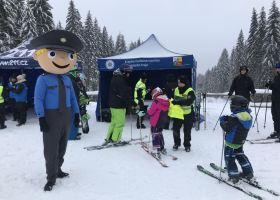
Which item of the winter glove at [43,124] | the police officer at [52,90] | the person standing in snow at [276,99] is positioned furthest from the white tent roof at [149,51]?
the winter glove at [43,124]

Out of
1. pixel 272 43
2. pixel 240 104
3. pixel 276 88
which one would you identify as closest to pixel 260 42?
pixel 272 43

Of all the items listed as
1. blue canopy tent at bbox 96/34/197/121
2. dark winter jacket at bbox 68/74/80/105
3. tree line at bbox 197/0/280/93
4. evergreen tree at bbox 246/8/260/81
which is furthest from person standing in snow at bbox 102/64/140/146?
evergreen tree at bbox 246/8/260/81

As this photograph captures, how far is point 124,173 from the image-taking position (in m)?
3.45

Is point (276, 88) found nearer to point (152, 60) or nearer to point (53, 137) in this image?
point (152, 60)

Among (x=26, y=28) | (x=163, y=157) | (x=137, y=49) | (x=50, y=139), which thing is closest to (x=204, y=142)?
(x=163, y=157)

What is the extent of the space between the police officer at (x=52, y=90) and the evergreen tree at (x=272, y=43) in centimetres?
3050

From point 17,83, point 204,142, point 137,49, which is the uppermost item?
point 137,49

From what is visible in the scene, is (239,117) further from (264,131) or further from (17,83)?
(17,83)

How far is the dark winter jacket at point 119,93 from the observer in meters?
4.56

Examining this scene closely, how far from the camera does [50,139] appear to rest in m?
2.76

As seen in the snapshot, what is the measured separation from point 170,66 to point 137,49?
245cm

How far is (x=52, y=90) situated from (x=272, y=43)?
3194cm

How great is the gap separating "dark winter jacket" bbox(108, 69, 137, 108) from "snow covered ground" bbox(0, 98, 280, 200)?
1.20 m

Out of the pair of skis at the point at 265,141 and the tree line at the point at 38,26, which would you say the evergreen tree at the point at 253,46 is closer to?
the tree line at the point at 38,26
